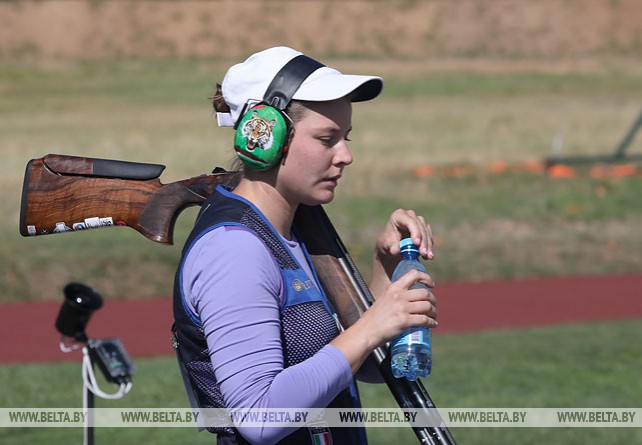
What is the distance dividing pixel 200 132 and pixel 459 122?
718cm

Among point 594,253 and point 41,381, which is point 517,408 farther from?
point 594,253

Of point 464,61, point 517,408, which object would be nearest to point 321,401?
point 517,408

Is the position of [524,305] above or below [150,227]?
below

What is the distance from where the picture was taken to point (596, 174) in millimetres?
19703

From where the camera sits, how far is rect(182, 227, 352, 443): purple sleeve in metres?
2.76

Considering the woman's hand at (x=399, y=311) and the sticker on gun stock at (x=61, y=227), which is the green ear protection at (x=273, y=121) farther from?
the sticker on gun stock at (x=61, y=227)

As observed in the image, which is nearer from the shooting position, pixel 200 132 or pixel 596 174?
pixel 596 174

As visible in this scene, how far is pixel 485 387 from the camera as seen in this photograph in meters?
8.23

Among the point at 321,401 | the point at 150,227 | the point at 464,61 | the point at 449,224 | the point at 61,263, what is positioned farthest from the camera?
the point at 464,61

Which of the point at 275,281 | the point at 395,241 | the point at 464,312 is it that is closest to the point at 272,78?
the point at 275,281

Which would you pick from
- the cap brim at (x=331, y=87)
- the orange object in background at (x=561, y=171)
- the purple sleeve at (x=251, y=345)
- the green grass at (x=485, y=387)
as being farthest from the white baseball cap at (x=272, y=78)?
the orange object in background at (x=561, y=171)

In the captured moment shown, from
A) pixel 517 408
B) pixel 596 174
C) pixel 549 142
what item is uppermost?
pixel 517 408

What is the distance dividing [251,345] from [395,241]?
818 mm

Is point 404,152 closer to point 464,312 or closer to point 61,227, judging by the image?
point 464,312
